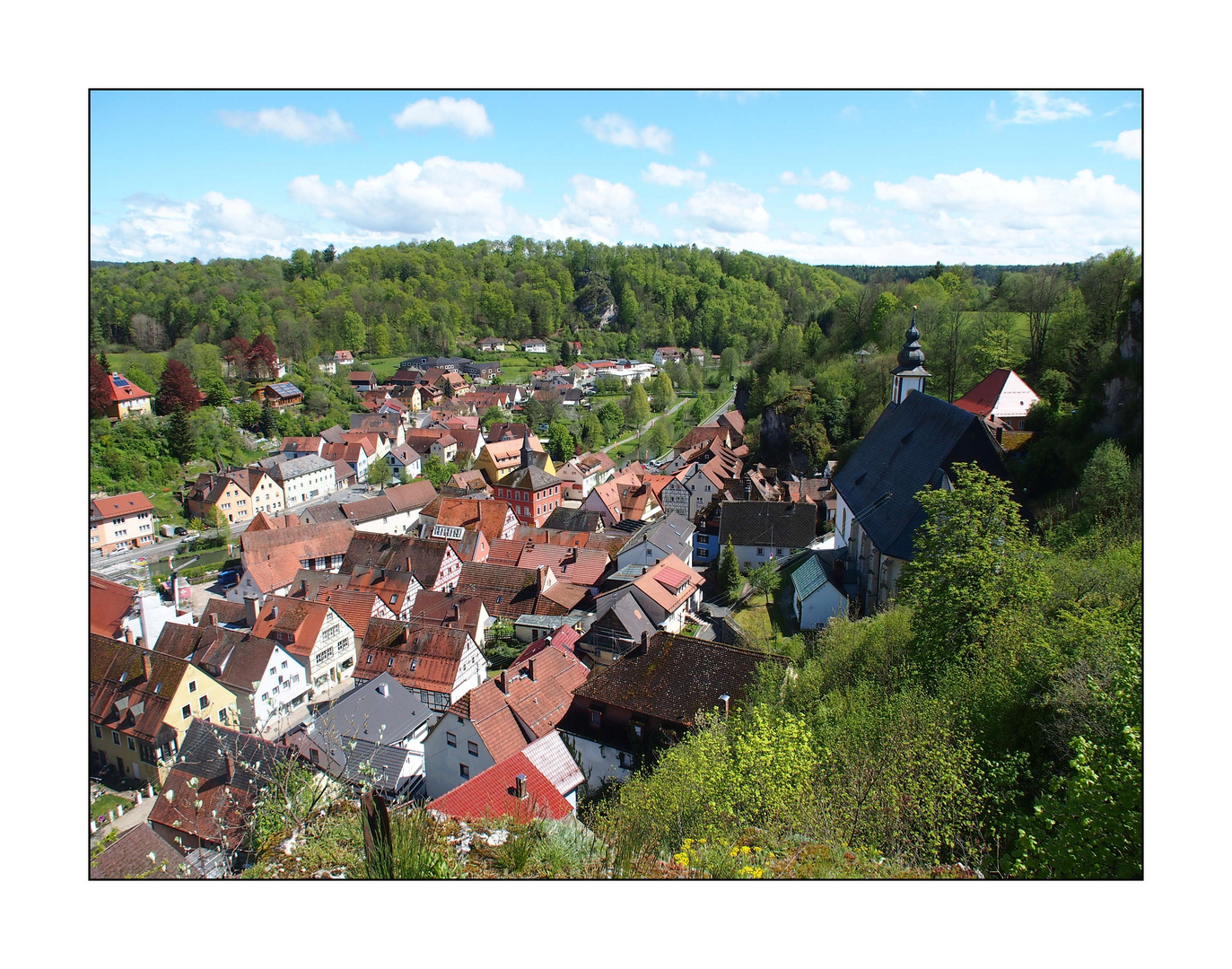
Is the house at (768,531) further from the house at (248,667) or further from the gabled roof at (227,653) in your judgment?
the gabled roof at (227,653)

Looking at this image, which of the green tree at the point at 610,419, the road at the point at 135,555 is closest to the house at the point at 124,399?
the road at the point at 135,555

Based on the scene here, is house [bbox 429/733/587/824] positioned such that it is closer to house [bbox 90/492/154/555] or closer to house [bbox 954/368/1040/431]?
house [bbox 954/368/1040/431]

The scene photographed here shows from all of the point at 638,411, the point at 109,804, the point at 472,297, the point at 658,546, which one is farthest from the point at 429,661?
the point at 472,297

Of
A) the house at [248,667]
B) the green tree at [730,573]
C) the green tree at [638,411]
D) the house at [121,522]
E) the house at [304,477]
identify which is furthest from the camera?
the green tree at [638,411]

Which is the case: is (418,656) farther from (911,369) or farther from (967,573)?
(911,369)

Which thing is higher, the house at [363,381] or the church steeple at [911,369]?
the house at [363,381]

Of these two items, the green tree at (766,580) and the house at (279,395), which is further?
the house at (279,395)

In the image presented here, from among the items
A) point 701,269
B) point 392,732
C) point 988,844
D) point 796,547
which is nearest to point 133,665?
point 392,732

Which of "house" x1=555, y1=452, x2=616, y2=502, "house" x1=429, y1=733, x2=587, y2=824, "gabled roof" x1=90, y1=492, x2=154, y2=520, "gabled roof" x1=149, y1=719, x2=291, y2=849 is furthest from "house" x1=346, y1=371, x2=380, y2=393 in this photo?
"house" x1=429, y1=733, x2=587, y2=824
